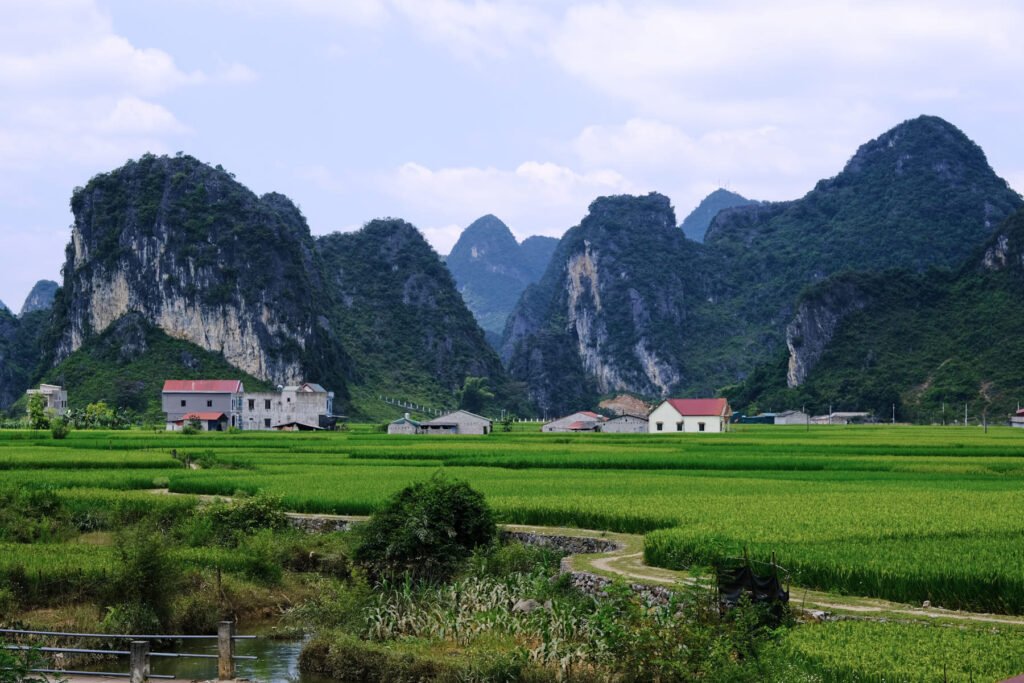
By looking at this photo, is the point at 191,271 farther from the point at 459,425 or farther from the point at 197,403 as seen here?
the point at 459,425

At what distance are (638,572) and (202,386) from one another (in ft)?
258

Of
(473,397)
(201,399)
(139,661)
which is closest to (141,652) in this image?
(139,661)

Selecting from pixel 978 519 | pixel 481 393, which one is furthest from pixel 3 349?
pixel 978 519

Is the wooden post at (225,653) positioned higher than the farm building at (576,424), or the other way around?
the farm building at (576,424)

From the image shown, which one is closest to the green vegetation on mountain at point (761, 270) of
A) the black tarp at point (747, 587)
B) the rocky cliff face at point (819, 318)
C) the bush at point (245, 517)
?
the rocky cliff face at point (819, 318)

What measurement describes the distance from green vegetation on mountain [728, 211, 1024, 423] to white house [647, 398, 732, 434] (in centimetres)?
3246

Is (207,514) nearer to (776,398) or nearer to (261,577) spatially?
(261,577)

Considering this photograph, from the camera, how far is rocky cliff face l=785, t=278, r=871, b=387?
428 ft

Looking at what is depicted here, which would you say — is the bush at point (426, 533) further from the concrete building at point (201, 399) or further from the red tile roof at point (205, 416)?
the concrete building at point (201, 399)

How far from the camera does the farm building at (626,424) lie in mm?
85625

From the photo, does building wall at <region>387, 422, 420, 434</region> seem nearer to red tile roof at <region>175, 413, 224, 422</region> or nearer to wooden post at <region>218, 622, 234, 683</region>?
red tile roof at <region>175, 413, 224, 422</region>

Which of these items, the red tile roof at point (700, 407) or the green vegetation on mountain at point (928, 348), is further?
the green vegetation on mountain at point (928, 348)

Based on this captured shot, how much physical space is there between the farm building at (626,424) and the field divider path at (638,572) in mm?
62834

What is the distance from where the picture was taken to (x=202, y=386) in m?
88.6
